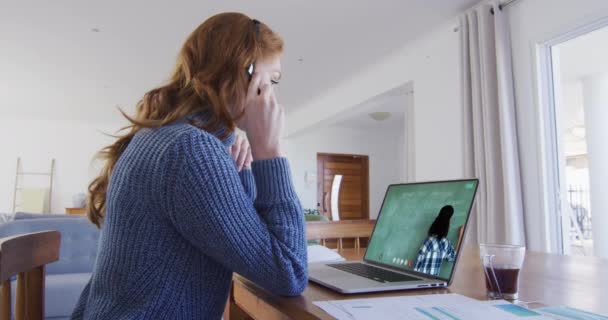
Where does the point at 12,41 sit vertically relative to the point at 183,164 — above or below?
above

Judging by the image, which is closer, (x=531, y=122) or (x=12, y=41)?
(x=531, y=122)

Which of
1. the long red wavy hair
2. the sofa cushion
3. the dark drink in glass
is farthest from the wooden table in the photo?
the sofa cushion

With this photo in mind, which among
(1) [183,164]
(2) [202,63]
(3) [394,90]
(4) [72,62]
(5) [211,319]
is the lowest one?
(5) [211,319]

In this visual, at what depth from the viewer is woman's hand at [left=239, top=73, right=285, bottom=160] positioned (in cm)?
80

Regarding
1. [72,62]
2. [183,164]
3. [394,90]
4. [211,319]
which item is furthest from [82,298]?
[72,62]

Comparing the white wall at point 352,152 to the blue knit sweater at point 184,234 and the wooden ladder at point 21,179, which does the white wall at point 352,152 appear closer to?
the wooden ladder at point 21,179

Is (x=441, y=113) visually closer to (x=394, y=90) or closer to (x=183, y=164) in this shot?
(x=394, y=90)

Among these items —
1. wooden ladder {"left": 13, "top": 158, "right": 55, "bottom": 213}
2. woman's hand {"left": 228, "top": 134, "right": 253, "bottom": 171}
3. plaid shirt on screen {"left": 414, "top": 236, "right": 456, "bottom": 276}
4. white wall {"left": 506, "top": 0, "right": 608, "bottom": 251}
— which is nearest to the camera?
plaid shirt on screen {"left": 414, "top": 236, "right": 456, "bottom": 276}

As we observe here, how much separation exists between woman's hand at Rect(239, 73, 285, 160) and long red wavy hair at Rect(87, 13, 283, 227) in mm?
19

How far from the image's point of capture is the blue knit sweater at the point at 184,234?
66 centimetres

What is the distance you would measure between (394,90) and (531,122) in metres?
1.86

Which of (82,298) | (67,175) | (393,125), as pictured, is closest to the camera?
(82,298)

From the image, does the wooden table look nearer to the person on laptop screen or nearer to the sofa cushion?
the person on laptop screen

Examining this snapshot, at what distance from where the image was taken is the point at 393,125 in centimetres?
864
